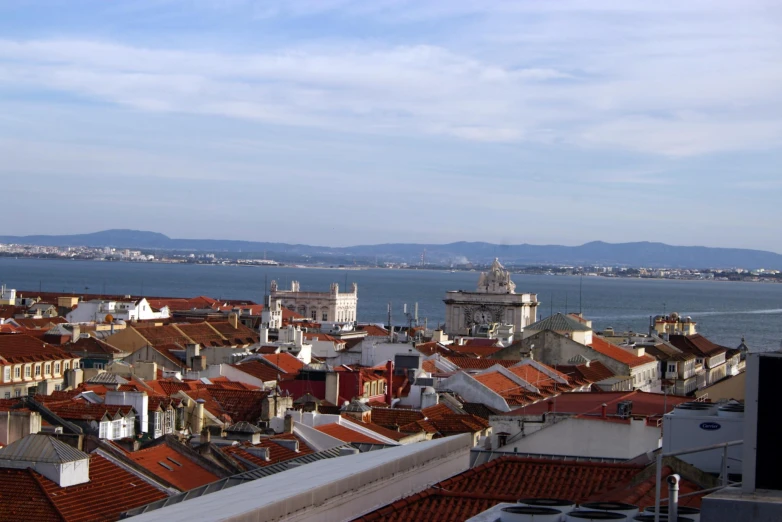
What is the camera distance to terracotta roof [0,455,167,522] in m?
20.2

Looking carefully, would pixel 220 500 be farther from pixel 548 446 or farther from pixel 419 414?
pixel 419 414

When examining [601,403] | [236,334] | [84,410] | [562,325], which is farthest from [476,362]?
[236,334]

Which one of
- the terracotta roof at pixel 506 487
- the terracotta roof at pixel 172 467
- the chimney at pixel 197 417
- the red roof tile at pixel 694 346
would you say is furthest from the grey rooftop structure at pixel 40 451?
the red roof tile at pixel 694 346

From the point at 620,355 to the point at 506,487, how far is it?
47.4m

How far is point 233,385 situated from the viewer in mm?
43875

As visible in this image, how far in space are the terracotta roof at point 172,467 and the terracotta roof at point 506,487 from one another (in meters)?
10.3

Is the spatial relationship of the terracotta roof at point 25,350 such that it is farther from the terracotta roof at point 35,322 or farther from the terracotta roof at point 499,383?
the terracotta roof at point 35,322

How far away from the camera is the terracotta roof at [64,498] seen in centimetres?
2022

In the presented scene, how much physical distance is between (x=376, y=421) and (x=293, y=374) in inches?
499

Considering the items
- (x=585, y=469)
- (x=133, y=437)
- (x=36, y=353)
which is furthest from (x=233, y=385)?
(x=585, y=469)

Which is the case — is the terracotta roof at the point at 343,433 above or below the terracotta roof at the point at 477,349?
above

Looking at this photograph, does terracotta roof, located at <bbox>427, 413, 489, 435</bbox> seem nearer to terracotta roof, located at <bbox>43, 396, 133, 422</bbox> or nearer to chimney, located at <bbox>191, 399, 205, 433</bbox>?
chimney, located at <bbox>191, 399, 205, 433</bbox>

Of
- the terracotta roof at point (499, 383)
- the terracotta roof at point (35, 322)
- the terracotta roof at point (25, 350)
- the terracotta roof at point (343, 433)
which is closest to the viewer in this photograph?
the terracotta roof at point (343, 433)

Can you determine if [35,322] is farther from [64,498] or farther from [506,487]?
[506,487]
